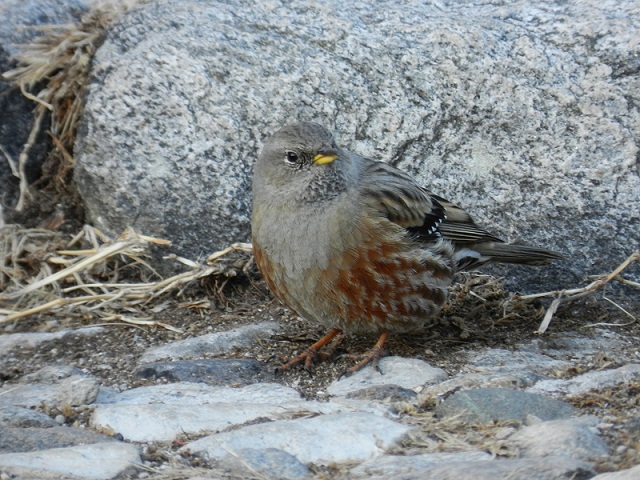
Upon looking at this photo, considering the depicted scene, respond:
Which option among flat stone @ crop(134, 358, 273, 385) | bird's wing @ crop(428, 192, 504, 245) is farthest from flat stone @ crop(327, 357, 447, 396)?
bird's wing @ crop(428, 192, 504, 245)

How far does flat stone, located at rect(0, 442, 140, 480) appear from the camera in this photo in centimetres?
307

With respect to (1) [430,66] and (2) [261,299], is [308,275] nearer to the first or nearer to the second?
(2) [261,299]

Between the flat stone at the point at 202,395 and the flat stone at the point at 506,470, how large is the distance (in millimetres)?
1178

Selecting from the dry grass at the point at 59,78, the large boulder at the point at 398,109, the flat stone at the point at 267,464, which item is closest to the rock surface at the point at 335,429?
the flat stone at the point at 267,464

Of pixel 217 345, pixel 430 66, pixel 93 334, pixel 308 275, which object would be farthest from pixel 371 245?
pixel 93 334

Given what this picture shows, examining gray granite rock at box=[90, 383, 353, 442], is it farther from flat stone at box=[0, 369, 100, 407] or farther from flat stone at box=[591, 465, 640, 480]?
flat stone at box=[591, 465, 640, 480]

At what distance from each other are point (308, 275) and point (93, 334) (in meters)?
1.39

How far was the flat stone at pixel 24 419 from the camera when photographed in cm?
379

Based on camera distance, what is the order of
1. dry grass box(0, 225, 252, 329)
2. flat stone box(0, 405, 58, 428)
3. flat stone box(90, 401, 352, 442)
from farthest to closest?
dry grass box(0, 225, 252, 329)
flat stone box(0, 405, 58, 428)
flat stone box(90, 401, 352, 442)

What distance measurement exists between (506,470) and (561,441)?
42 centimetres

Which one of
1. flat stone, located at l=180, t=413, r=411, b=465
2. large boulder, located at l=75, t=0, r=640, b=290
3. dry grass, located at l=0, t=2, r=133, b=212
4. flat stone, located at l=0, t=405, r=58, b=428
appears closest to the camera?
flat stone, located at l=180, t=413, r=411, b=465

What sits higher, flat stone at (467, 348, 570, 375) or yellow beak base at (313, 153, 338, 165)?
yellow beak base at (313, 153, 338, 165)

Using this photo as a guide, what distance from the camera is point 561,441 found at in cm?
326

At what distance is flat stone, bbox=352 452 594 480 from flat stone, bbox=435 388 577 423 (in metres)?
0.62
